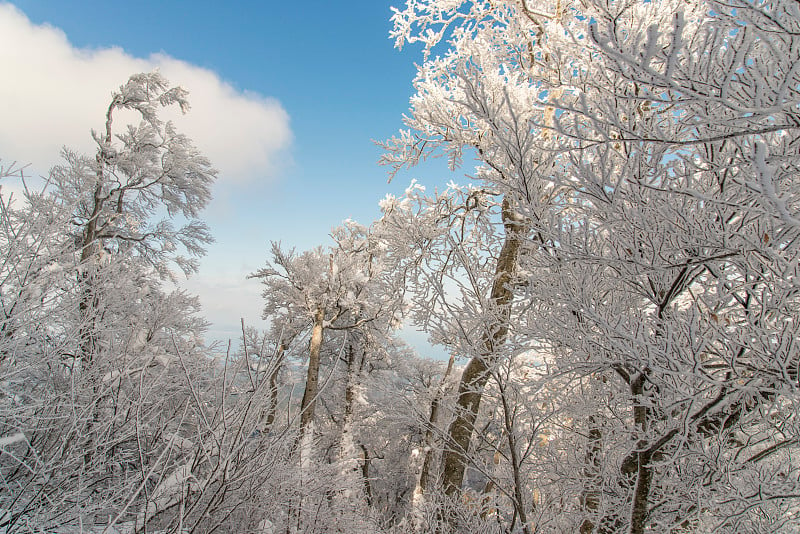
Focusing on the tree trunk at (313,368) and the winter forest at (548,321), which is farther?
the tree trunk at (313,368)

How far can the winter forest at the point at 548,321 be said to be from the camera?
1.69 metres

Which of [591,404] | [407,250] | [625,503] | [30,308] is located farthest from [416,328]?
[30,308]

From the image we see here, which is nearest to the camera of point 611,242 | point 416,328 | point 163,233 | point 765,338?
point 765,338

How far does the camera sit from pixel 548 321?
2465mm

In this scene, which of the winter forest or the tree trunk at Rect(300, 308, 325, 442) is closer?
the winter forest

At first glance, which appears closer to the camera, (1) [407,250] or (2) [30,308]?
(2) [30,308]

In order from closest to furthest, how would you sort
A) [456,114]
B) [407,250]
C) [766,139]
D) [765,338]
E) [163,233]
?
[765,338] < [766,139] < [407,250] < [456,114] < [163,233]

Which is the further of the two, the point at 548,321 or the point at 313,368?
the point at 313,368

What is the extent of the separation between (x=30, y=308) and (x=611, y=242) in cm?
495


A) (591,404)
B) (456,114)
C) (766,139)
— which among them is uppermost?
(456,114)

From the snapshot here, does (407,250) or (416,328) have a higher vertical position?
(407,250)

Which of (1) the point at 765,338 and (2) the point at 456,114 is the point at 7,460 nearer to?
(2) the point at 456,114

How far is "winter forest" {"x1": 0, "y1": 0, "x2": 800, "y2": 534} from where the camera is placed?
169 centimetres

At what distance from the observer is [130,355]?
4.61m
